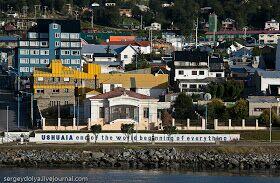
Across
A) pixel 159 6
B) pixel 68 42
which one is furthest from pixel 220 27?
pixel 68 42

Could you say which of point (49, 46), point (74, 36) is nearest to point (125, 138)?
point (49, 46)

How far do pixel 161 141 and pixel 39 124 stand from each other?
3103 millimetres

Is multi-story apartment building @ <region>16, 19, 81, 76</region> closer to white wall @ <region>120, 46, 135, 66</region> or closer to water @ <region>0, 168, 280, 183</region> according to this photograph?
white wall @ <region>120, 46, 135, 66</region>

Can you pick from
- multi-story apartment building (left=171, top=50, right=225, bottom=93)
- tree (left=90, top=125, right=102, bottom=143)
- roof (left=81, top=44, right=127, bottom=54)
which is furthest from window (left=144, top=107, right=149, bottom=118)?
roof (left=81, top=44, right=127, bottom=54)

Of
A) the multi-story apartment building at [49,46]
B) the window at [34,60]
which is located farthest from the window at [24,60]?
the window at [34,60]

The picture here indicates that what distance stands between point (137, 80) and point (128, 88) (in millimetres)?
700

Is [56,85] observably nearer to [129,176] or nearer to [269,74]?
[269,74]

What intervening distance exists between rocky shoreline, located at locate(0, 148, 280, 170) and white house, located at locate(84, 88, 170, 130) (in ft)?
9.60

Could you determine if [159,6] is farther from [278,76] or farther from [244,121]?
[244,121]

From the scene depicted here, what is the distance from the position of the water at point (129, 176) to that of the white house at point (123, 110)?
4.35m

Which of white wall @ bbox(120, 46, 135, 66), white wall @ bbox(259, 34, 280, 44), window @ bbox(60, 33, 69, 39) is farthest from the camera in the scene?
white wall @ bbox(259, 34, 280, 44)

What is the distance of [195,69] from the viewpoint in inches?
1452

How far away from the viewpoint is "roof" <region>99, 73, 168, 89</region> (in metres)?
33.9

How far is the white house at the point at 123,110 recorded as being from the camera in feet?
96.4
